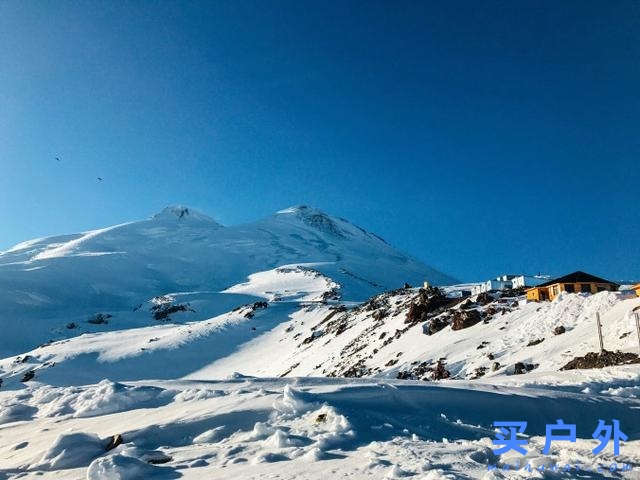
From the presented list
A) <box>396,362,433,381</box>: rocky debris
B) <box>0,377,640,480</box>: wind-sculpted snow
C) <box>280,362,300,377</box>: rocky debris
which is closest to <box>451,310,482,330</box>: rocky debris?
<box>396,362,433,381</box>: rocky debris

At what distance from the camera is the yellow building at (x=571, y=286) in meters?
42.2

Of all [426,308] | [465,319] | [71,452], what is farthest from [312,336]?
[71,452]

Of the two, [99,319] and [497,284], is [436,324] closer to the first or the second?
[497,284]

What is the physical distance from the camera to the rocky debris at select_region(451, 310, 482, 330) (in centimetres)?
3547

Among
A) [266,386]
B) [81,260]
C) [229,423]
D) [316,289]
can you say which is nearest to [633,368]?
[266,386]

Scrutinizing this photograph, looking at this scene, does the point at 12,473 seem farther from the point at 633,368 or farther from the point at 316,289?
the point at 316,289

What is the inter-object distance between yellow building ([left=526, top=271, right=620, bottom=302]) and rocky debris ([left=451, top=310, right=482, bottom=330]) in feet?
24.3

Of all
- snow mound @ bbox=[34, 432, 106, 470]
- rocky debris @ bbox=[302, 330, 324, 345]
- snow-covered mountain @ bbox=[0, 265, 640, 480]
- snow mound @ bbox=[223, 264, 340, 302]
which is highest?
snow mound @ bbox=[223, 264, 340, 302]

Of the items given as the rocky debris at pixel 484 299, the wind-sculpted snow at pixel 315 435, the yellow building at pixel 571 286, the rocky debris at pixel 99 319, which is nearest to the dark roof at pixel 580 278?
the yellow building at pixel 571 286

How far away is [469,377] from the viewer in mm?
24797

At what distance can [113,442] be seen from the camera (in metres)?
9.26

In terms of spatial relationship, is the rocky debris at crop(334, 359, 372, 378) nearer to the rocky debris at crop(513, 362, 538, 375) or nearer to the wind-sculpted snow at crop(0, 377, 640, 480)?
the rocky debris at crop(513, 362, 538, 375)

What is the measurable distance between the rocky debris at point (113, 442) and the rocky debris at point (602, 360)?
62.6 feet

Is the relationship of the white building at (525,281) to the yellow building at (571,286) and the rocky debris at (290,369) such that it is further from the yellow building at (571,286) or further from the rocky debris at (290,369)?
the rocky debris at (290,369)
